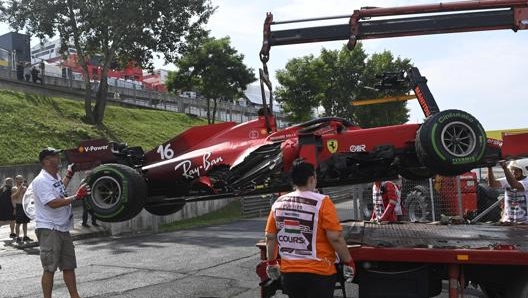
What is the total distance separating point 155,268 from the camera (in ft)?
28.4

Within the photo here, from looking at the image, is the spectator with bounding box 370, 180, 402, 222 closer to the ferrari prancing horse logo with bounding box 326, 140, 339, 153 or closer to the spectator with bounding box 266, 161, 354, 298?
the ferrari prancing horse logo with bounding box 326, 140, 339, 153

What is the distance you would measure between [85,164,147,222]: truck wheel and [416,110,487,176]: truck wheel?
3.08 metres

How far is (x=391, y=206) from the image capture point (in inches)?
324

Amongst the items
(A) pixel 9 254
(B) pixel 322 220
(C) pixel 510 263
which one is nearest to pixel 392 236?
(C) pixel 510 263

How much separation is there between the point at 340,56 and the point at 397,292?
2519 cm

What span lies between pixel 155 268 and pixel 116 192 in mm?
2795

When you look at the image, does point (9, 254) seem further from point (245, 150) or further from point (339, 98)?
point (339, 98)

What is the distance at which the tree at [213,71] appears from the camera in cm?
3189

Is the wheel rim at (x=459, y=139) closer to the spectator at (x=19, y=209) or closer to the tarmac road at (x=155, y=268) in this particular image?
the tarmac road at (x=155, y=268)

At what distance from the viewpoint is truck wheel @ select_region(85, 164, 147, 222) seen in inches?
239

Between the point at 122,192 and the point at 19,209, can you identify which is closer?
the point at 122,192

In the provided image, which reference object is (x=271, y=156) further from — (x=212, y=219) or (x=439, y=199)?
(x=212, y=219)

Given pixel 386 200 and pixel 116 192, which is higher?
pixel 116 192

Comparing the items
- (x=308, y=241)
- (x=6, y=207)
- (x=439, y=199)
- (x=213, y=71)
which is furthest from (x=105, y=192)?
(x=213, y=71)
